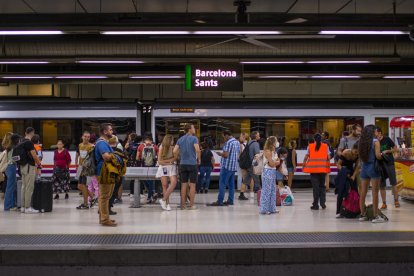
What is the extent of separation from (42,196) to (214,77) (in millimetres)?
5236

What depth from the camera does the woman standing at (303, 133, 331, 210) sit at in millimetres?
11781

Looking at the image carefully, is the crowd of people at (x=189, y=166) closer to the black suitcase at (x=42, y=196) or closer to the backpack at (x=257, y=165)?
the backpack at (x=257, y=165)

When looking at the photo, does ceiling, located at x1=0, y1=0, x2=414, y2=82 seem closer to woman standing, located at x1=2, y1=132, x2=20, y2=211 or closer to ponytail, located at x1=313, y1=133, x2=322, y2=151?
ponytail, located at x1=313, y1=133, x2=322, y2=151

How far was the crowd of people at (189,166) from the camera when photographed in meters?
9.47

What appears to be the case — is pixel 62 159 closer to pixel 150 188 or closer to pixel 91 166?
pixel 150 188

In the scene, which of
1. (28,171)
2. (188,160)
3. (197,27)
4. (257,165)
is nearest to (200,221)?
(188,160)

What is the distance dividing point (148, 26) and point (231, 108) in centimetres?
914

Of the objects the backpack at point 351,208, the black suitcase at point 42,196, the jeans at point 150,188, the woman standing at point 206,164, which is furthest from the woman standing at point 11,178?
the backpack at point 351,208

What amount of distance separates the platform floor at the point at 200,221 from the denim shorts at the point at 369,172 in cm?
79

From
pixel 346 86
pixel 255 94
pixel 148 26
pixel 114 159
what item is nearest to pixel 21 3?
pixel 148 26

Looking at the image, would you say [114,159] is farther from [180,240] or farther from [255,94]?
[255,94]

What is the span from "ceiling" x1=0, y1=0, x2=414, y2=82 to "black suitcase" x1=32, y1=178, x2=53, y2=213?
131 inches

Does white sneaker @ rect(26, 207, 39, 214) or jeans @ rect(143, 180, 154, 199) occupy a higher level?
jeans @ rect(143, 180, 154, 199)

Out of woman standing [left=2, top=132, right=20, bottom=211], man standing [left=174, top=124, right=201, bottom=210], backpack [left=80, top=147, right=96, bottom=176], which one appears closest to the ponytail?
man standing [left=174, top=124, right=201, bottom=210]
